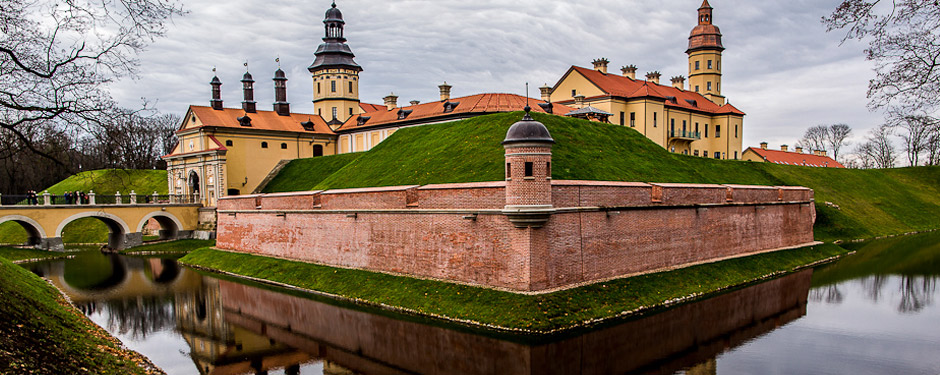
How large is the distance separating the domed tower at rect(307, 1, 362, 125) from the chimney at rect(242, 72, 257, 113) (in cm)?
624

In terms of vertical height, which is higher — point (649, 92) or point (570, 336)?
point (649, 92)

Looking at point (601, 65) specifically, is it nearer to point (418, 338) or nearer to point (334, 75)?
point (334, 75)

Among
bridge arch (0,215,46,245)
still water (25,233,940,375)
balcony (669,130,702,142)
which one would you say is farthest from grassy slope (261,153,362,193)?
balcony (669,130,702,142)

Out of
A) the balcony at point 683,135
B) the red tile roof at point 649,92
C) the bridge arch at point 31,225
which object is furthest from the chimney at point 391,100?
the bridge arch at point 31,225

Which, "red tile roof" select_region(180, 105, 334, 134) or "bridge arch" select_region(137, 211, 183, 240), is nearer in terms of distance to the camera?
"bridge arch" select_region(137, 211, 183, 240)

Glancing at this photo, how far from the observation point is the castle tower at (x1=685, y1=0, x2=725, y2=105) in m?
53.8

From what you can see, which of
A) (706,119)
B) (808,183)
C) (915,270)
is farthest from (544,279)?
(706,119)

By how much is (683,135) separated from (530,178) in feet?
113

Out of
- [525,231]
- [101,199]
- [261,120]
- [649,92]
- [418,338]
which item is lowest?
[418,338]

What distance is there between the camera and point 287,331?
50.5 feet

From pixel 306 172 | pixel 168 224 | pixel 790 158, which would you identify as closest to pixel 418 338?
pixel 306 172

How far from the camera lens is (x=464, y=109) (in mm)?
40250

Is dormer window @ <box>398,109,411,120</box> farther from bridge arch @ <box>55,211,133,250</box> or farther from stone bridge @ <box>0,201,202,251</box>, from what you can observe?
bridge arch @ <box>55,211,133,250</box>

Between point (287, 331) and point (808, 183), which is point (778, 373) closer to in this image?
point (287, 331)
